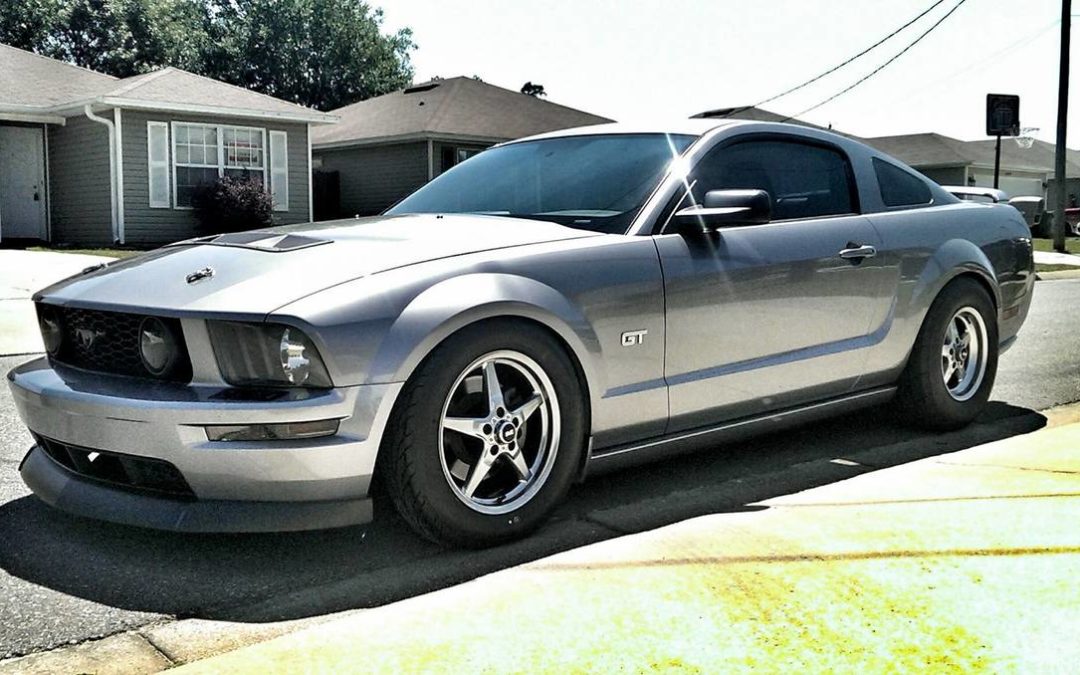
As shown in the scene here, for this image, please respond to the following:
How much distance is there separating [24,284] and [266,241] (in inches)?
411

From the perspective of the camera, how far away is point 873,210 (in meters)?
4.93

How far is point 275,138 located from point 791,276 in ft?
67.4

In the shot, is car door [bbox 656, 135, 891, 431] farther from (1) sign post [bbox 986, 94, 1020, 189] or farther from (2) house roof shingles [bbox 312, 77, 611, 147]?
(1) sign post [bbox 986, 94, 1020, 189]

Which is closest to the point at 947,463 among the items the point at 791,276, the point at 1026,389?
the point at 791,276

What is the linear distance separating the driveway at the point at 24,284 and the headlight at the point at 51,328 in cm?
455

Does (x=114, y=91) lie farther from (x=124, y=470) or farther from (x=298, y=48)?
(x=298, y=48)

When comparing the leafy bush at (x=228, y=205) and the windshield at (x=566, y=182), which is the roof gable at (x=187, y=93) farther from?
the windshield at (x=566, y=182)

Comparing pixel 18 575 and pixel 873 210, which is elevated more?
pixel 873 210

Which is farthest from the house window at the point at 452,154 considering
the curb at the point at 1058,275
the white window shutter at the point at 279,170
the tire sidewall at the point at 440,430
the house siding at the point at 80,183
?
the tire sidewall at the point at 440,430

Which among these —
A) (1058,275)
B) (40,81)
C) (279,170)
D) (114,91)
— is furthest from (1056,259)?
(40,81)

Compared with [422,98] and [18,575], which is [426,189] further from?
[422,98]

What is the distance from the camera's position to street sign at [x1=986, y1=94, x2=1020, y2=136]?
102 feet

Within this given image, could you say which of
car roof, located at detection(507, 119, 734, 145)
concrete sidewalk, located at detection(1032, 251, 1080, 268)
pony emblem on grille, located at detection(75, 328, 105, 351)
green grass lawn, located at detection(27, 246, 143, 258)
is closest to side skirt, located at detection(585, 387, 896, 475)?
car roof, located at detection(507, 119, 734, 145)

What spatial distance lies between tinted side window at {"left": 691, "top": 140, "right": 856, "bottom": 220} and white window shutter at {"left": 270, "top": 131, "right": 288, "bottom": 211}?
19673 millimetres
